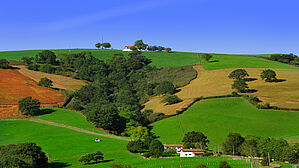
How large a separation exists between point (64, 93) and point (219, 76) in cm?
7691

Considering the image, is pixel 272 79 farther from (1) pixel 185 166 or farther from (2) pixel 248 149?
(1) pixel 185 166

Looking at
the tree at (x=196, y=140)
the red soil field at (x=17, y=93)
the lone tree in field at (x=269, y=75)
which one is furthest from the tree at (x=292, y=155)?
the red soil field at (x=17, y=93)

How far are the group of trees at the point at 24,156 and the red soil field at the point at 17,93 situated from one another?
5453 centimetres

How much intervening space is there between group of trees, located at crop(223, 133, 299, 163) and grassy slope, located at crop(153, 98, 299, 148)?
34.2 ft

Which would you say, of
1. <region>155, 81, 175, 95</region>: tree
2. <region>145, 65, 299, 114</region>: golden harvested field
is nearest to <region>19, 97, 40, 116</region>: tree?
<region>145, 65, 299, 114</region>: golden harvested field

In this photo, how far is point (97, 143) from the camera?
3880 inches

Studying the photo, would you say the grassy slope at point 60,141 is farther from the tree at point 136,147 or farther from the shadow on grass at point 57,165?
the tree at point 136,147

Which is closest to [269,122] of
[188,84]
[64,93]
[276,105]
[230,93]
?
[276,105]

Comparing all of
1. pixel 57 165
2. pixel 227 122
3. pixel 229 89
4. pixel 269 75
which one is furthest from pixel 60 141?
pixel 269 75

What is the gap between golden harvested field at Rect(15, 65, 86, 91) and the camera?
582 ft

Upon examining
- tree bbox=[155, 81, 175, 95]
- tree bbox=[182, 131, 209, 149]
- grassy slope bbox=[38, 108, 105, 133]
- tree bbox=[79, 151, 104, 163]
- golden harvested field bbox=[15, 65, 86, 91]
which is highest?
golden harvested field bbox=[15, 65, 86, 91]

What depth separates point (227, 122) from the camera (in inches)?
4377

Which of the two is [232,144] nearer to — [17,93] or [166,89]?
[166,89]

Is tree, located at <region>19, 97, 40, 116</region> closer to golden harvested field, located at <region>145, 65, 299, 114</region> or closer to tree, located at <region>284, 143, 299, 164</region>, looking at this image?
golden harvested field, located at <region>145, 65, 299, 114</region>
